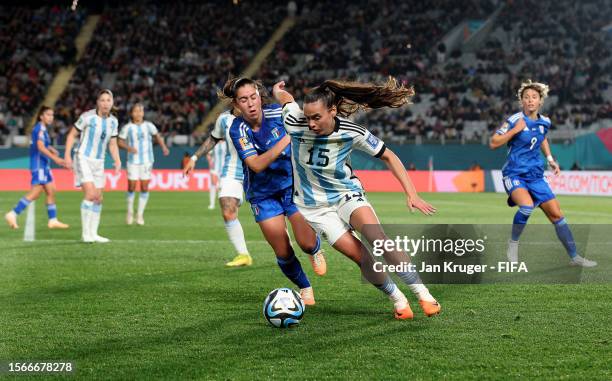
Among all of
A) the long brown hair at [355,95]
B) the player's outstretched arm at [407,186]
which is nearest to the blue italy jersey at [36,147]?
the long brown hair at [355,95]

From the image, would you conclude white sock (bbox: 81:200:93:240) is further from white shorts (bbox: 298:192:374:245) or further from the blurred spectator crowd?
the blurred spectator crowd

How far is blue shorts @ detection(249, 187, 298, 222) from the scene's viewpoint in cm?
709

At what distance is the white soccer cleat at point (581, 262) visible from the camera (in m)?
9.92

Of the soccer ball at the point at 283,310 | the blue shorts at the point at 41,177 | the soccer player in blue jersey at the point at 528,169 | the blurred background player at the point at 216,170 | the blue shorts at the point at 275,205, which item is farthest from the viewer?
the blurred background player at the point at 216,170

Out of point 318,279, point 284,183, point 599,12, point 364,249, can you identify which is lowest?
point 318,279

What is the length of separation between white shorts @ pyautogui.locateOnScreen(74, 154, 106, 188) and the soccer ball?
7.54m

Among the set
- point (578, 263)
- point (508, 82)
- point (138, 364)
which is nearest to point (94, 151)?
point (578, 263)

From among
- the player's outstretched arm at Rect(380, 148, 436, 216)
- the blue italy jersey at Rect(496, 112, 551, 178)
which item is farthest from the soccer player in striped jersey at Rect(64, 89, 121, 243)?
the player's outstretched arm at Rect(380, 148, 436, 216)

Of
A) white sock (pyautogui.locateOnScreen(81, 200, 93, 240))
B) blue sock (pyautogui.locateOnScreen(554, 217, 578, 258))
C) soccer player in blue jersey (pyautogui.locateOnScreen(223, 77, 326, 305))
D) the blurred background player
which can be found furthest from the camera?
the blurred background player

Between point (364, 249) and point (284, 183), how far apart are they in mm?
1081

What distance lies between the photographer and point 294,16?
4834cm

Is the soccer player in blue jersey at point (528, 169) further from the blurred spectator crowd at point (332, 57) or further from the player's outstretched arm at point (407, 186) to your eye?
the blurred spectator crowd at point (332, 57)

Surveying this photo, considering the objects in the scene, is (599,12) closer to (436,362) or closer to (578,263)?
(578,263)

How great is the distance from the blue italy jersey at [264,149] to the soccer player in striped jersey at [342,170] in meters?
0.30
